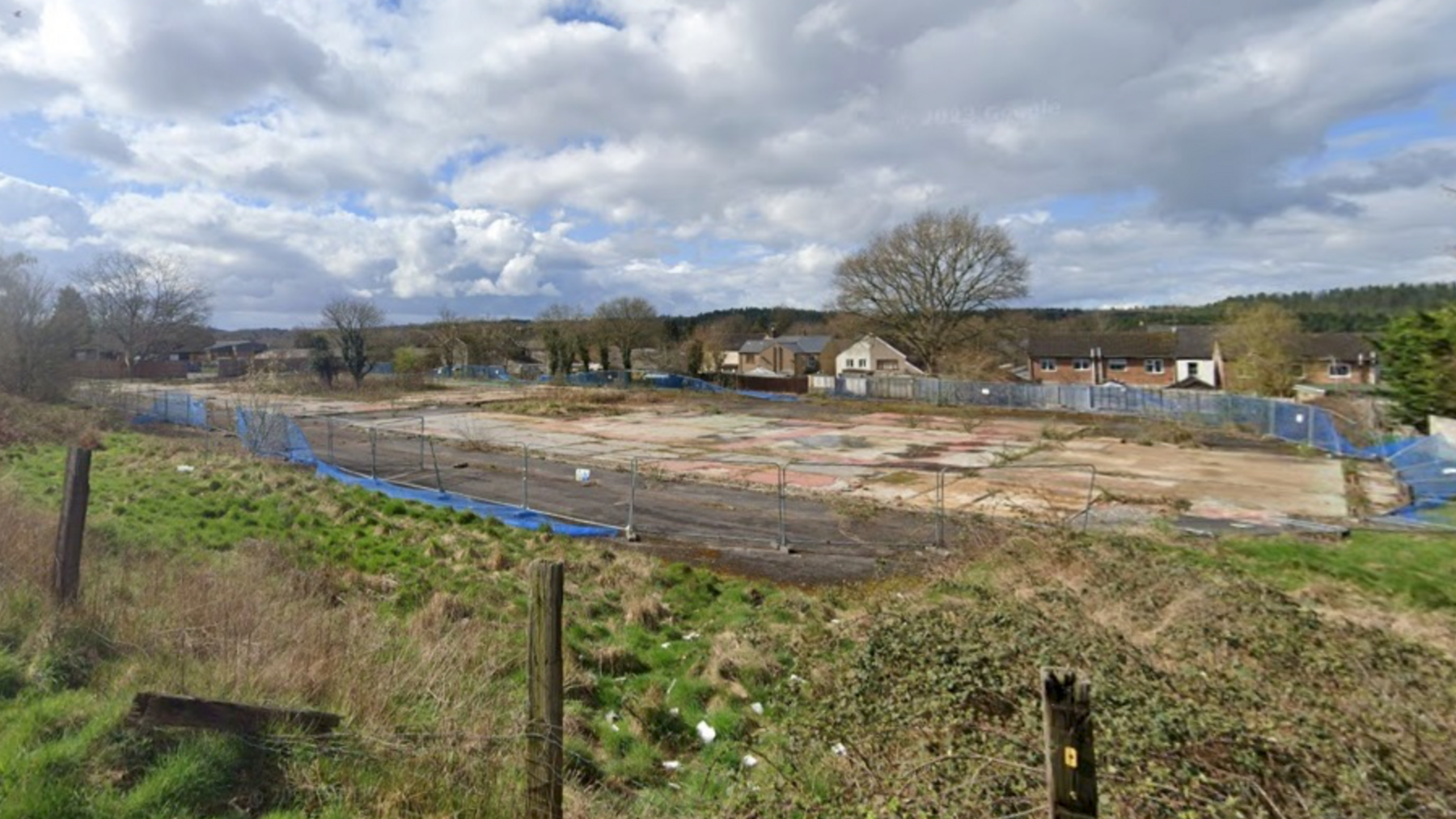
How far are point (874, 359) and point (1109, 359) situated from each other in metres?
25.2

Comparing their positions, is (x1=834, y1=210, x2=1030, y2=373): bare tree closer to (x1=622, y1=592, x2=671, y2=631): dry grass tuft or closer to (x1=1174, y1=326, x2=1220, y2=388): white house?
(x1=1174, y1=326, x2=1220, y2=388): white house

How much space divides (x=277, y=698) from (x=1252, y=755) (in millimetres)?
6144

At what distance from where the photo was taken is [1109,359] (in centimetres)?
7900

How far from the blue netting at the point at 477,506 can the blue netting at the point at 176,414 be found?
16.5m

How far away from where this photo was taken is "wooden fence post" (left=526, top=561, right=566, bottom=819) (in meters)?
4.11

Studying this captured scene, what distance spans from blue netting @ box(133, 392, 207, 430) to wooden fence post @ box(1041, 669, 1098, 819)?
38.1 meters

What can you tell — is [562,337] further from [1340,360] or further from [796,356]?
[1340,360]

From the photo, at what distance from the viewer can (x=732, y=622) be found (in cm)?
963

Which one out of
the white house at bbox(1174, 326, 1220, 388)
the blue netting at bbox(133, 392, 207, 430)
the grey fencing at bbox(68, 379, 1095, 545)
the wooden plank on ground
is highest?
the white house at bbox(1174, 326, 1220, 388)

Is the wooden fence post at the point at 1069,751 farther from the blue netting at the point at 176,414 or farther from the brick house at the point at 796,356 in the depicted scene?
the brick house at the point at 796,356

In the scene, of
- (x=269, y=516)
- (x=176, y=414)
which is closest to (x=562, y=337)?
(x=176, y=414)

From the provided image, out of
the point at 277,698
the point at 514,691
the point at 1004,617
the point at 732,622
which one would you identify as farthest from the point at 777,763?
the point at 732,622

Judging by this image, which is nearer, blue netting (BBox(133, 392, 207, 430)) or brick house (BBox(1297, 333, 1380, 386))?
blue netting (BBox(133, 392, 207, 430))

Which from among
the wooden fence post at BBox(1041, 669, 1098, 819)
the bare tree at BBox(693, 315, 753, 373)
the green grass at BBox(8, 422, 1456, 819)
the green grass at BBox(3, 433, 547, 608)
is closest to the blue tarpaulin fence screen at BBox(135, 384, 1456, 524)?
the green grass at BBox(3, 433, 547, 608)
